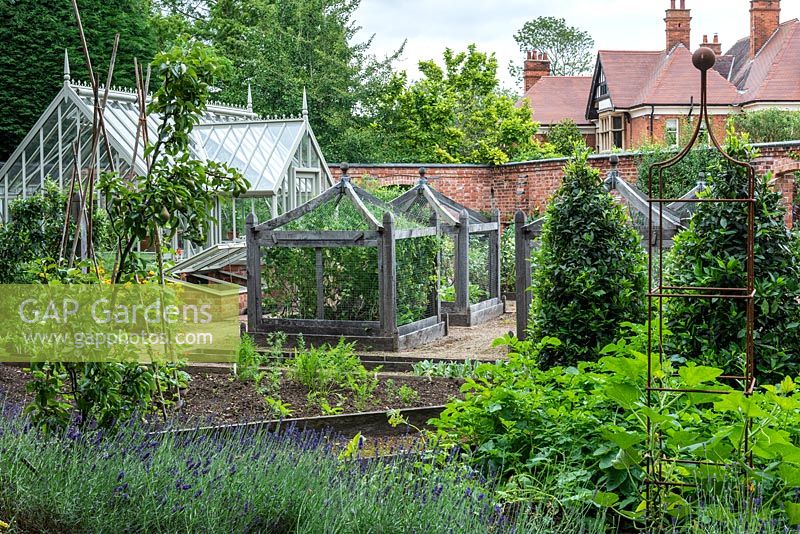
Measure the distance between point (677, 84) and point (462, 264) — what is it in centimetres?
2154

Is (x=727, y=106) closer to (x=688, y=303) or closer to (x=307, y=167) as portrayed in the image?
(x=307, y=167)

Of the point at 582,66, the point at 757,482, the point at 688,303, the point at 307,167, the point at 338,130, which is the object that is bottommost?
the point at 757,482

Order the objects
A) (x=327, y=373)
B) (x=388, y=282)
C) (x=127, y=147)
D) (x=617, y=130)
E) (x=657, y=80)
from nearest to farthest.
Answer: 1. (x=327, y=373)
2. (x=388, y=282)
3. (x=127, y=147)
4. (x=657, y=80)
5. (x=617, y=130)

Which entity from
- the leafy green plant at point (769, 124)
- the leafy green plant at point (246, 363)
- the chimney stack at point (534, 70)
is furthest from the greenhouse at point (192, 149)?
the chimney stack at point (534, 70)

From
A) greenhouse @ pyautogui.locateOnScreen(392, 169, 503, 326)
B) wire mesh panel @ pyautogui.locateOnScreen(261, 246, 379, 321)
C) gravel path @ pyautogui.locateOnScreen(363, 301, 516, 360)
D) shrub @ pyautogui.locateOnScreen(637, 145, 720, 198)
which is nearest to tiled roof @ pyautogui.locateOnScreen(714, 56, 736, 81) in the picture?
shrub @ pyautogui.locateOnScreen(637, 145, 720, 198)

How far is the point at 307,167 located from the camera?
618 inches

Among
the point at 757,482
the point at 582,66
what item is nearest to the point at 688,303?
the point at 757,482

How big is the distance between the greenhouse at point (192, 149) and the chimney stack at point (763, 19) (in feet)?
70.2

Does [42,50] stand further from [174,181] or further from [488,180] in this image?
[174,181]

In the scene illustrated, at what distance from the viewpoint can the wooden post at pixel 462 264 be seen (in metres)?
10.7

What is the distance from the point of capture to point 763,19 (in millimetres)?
31406

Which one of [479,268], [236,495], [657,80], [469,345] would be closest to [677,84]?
[657,80]

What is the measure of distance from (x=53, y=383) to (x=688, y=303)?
325 centimetres

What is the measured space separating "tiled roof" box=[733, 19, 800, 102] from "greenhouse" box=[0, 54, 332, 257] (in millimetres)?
18426
